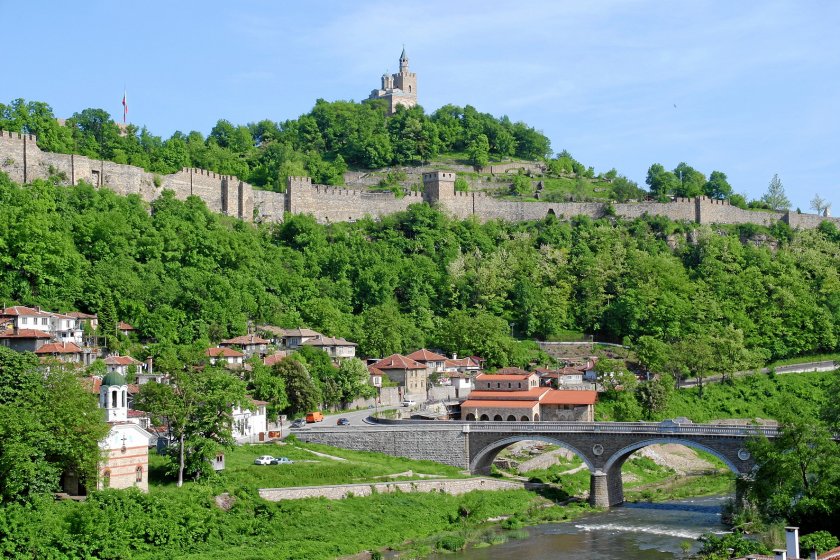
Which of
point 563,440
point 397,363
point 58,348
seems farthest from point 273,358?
point 563,440

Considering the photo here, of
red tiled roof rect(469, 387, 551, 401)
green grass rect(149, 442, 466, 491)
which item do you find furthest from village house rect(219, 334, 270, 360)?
red tiled roof rect(469, 387, 551, 401)

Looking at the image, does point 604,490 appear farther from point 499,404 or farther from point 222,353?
point 222,353

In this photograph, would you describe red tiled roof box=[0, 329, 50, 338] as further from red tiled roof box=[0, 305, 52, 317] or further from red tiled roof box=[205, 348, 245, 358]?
red tiled roof box=[205, 348, 245, 358]

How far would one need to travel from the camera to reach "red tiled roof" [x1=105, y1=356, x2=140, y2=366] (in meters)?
60.9

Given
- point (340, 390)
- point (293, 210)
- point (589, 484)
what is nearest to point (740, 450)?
point (589, 484)

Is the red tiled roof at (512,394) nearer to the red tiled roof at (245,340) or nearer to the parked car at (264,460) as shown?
the red tiled roof at (245,340)

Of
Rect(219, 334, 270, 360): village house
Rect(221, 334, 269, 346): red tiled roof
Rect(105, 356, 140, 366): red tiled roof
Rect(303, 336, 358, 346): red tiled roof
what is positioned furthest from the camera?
Rect(303, 336, 358, 346): red tiled roof

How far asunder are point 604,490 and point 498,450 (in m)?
6.07

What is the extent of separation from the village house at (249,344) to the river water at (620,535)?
23.6m

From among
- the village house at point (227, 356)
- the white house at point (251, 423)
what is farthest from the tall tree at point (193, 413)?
the village house at point (227, 356)

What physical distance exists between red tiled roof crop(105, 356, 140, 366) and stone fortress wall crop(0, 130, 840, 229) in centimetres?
2194

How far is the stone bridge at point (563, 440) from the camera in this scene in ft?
181

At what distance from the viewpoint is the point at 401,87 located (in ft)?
473

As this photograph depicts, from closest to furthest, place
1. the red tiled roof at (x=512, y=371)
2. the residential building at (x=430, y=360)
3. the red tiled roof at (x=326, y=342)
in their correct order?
the red tiled roof at (x=326, y=342)
the red tiled roof at (x=512, y=371)
the residential building at (x=430, y=360)
